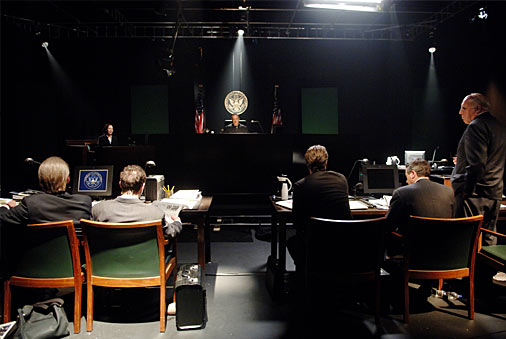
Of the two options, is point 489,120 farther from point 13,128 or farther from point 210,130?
point 13,128

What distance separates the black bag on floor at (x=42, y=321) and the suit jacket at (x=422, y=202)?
235 centimetres

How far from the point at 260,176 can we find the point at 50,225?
321cm

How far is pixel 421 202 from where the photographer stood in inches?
94.0

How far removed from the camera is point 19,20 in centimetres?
662

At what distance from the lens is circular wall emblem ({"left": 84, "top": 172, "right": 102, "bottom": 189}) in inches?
127

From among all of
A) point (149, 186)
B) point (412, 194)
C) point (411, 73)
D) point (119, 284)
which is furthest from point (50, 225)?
point (411, 73)

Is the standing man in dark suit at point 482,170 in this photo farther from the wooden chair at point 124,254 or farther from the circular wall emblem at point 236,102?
the circular wall emblem at point 236,102

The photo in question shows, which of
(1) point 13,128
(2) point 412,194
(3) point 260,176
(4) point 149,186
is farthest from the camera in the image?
(1) point 13,128

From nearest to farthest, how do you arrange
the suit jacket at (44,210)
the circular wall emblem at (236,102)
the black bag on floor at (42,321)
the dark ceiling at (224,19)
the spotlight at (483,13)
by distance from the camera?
1. the black bag on floor at (42,321)
2. the suit jacket at (44,210)
3. the spotlight at (483,13)
4. the dark ceiling at (224,19)
5. the circular wall emblem at (236,102)

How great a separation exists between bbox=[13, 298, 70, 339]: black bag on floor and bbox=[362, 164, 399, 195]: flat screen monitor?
2.70 m

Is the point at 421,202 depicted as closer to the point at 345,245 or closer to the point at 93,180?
the point at 345,245

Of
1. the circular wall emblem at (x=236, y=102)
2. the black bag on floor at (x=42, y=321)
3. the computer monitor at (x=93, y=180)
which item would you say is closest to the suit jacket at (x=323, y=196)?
the black bag on floor at (x=42, y=321)

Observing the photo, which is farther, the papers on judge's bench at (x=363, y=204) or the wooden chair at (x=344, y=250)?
the papers on judge's bench at (x=363, y=204)

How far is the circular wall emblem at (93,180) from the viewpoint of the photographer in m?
3.22
